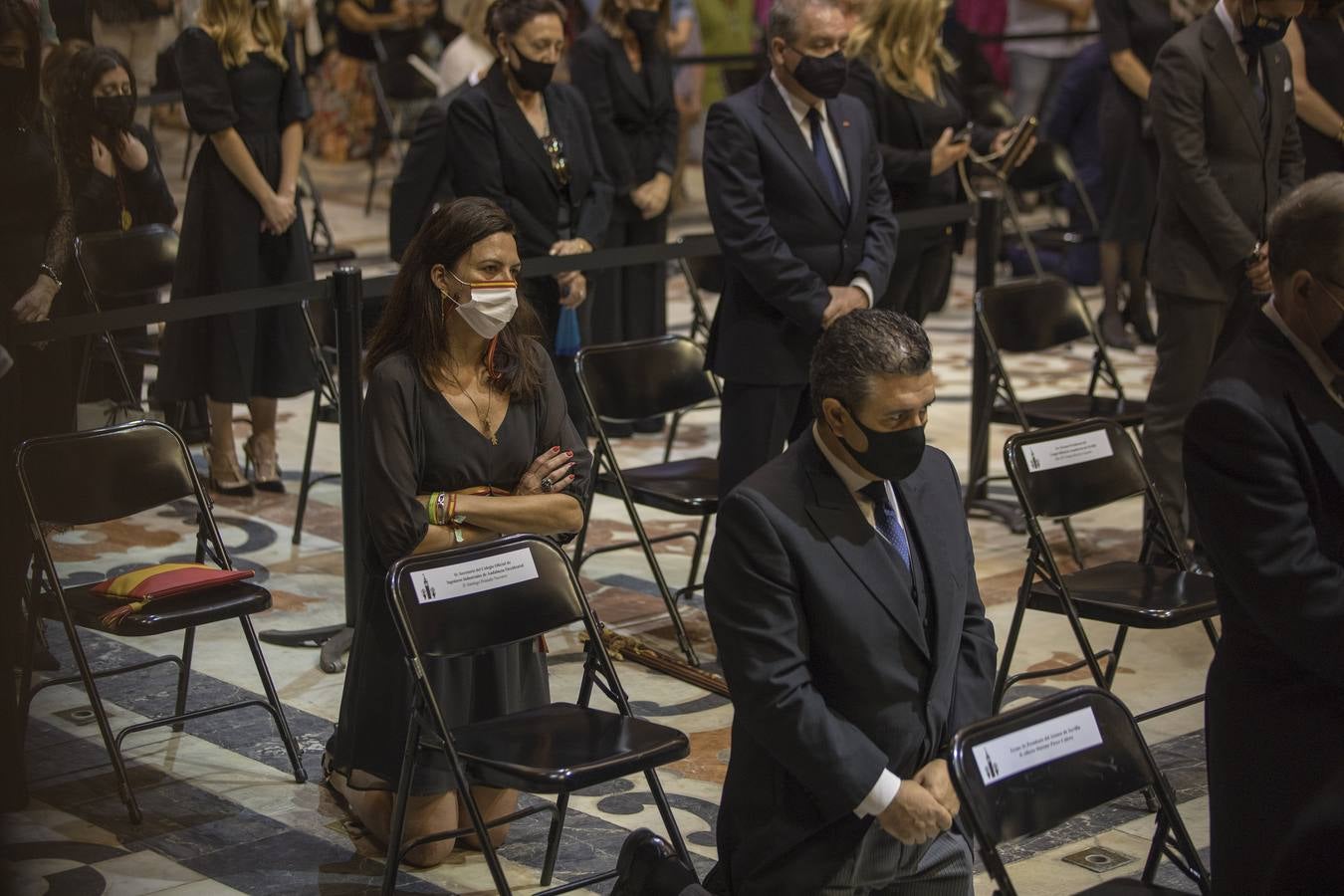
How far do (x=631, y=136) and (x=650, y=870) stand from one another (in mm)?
5102

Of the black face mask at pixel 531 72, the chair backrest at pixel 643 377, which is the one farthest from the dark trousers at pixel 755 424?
the black face mask at pixel 531 72

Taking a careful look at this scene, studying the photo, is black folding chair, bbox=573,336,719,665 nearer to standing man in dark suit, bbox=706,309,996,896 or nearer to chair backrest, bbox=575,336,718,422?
chair backrest, bbox=575,336,718,422

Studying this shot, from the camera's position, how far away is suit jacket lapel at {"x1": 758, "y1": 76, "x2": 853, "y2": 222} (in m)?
5.82

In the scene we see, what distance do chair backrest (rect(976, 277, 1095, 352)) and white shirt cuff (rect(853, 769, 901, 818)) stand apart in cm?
365

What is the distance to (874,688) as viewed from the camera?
11.2 ft

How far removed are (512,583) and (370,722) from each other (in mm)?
582

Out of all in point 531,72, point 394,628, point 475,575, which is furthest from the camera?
point 531,72

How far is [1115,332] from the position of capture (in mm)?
10156

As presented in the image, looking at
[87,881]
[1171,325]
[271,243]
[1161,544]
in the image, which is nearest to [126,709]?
[87,881]

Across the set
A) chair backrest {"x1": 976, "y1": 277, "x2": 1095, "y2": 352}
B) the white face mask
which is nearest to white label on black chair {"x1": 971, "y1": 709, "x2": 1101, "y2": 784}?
the white face mask

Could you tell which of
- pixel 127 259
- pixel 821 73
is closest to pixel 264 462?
pixel 127 259

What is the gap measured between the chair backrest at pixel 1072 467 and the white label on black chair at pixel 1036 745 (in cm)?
166

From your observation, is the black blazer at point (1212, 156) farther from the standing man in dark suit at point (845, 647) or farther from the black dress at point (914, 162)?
the standing man in dark suit at point (845, 647)

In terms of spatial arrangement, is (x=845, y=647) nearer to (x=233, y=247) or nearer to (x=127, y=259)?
(x=127, y=259)
